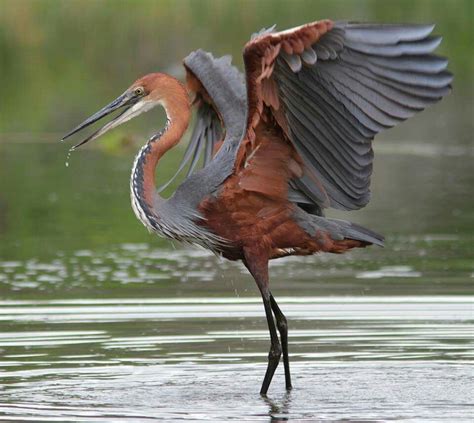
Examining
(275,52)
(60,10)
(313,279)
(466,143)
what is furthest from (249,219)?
(60,10)

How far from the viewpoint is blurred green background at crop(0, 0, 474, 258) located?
45.3 feet

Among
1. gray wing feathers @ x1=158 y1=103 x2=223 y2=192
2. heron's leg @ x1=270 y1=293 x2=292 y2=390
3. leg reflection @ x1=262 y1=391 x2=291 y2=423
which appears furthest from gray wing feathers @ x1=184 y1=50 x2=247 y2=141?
leg reflection @ x1=262 y1=391 x2=291 y2=423

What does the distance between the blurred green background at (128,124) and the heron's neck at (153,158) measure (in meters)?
3.90

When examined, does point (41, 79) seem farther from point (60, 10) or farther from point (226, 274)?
point (226, 274)

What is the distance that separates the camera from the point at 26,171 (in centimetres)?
1677

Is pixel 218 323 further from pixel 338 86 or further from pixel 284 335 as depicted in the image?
pixel 338 86

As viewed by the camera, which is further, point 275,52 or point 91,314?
point 91,314

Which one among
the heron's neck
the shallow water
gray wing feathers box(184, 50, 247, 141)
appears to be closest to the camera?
the shallow water

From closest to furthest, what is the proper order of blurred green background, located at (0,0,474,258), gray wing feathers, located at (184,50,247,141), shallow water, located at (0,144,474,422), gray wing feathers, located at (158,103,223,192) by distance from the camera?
shallow water, located at (0,144,474,422) → gray wing feathers, located at (184,50,247,141) → gray wing feathers, located at (158,103,223,192) → blurred green background, located at (0,0,474,258)

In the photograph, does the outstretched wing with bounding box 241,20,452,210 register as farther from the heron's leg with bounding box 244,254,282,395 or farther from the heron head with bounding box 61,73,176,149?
the heron head with bounding box 61,73,176,149

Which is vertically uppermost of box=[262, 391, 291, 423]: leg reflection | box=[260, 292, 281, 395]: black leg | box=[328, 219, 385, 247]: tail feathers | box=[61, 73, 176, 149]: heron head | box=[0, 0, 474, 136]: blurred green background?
box=[0, 0, 474, 136]: blurred green background

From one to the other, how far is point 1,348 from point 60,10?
15821mm

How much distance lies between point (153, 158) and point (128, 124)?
1266 cm

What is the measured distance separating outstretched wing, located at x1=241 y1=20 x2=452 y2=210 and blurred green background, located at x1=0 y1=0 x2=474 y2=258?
4.67 meters
